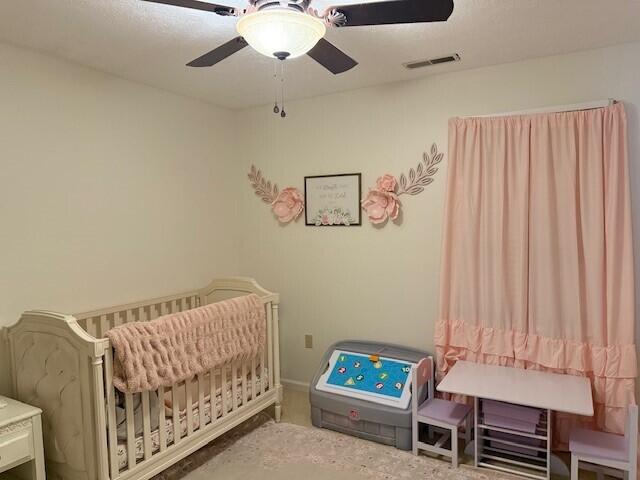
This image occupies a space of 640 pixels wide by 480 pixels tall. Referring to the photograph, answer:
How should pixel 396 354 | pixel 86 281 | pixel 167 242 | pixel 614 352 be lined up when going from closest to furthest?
pixel 614 352
pixel 86 281
pixel 396 354
pixel 167 242

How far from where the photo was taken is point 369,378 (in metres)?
3.17

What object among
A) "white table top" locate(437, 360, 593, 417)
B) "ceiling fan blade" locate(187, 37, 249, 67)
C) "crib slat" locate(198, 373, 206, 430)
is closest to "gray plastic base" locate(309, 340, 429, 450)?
"white table top" locate(437, 360, 593, 417)

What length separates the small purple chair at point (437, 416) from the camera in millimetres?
2719

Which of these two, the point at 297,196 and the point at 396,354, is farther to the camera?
the point at 297,196

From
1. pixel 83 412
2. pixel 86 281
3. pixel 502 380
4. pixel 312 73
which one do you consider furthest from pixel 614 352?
pixel 86 281

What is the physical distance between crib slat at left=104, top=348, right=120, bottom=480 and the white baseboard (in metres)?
1.88

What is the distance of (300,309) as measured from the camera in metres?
3.88

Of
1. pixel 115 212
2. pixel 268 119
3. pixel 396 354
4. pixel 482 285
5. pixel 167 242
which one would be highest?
pixel 268 119

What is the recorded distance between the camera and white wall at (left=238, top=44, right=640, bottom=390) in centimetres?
279

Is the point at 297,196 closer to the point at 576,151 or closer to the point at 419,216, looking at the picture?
the point at 419,216

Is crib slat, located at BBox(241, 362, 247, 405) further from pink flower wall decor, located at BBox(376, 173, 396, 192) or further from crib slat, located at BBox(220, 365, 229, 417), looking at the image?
pink flower wall decor, located at BBox(376, 173, 396, 192)

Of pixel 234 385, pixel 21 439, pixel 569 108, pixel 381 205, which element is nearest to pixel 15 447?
pixel 21 439

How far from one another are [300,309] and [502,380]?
1708mm

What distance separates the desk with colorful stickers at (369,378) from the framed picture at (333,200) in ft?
3.28
